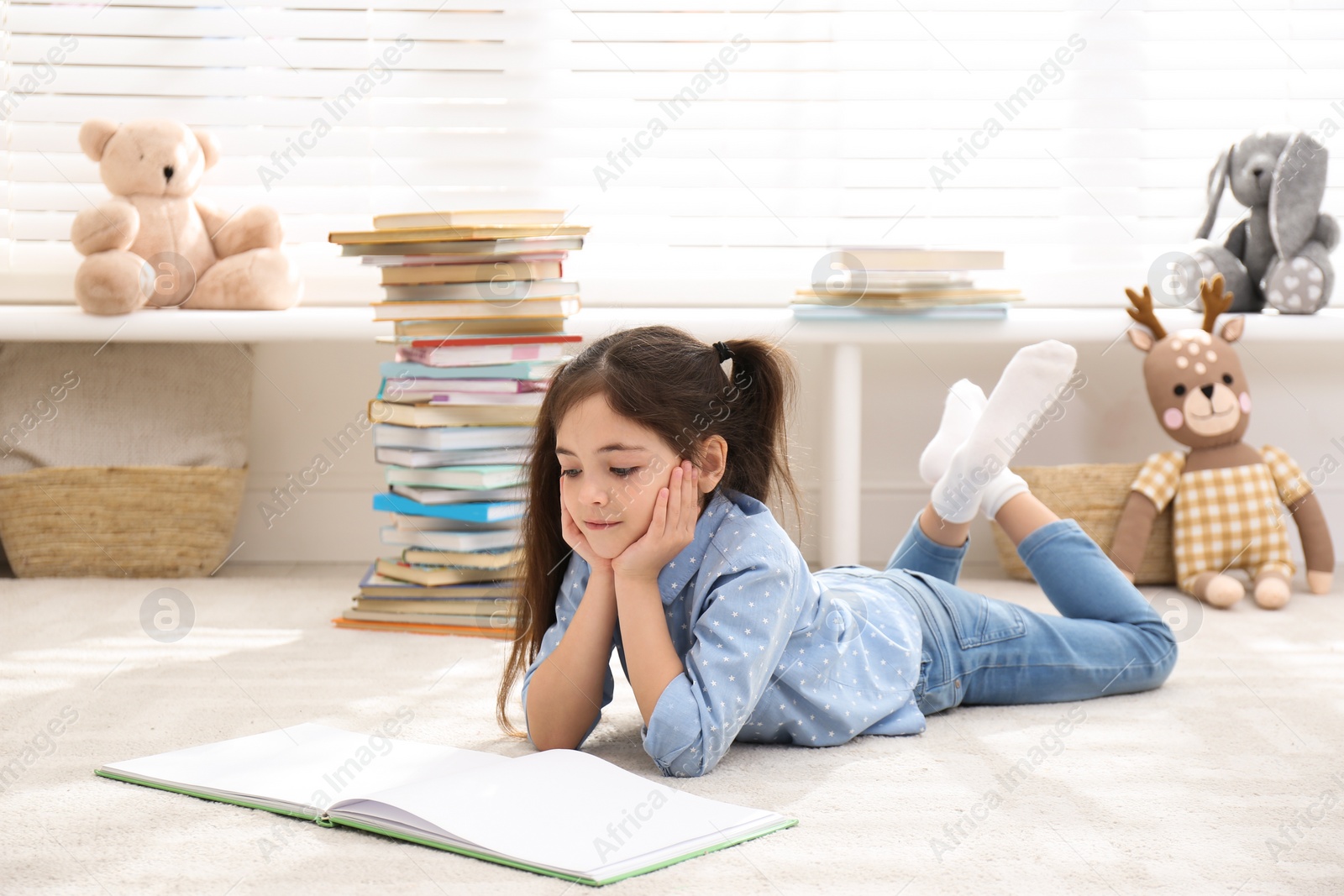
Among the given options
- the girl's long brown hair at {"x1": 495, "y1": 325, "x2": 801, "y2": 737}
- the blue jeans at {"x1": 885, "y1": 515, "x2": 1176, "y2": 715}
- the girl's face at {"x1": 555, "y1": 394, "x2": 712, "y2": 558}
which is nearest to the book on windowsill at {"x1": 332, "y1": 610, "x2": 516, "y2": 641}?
the girl's long brown hair at {"x1": 495, "y1": 325, "x2": 801, "y2": 737}

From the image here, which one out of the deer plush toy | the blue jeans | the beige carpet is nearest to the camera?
the beige carpet

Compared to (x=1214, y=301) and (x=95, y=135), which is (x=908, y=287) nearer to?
(x=1214, y=301)

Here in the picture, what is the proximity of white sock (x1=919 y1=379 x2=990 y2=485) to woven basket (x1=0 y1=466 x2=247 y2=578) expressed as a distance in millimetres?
1237

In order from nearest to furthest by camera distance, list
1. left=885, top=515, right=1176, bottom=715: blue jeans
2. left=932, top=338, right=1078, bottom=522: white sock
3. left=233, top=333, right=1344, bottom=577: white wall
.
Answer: left=885, top=515, right=1176, bottom=715: blue jeans < left=932, top=338, right=1078, bottom=522: white sock < left=233, top=333, right=1344, bottom=577: white wall

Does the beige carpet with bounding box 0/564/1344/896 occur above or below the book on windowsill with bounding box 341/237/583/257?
below

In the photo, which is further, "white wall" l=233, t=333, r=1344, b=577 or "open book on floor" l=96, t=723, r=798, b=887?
"white wall" l=233, t=333, r=1344, b=577

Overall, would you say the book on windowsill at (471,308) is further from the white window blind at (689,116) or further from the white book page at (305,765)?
the white book page at (305,765)

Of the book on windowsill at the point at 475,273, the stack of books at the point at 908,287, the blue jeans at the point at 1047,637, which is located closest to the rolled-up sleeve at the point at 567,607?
the blue jeans at the point at 1047,637

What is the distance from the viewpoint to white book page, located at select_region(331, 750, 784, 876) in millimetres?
908

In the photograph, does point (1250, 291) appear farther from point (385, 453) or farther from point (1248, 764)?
point (385, 453)

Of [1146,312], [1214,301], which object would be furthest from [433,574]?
[1214,301]

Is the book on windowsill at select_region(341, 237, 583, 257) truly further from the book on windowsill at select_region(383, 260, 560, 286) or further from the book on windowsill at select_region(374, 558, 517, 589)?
the book on windowsill at select_region(374, 558, 517, 589)

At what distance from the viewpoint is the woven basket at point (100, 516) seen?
217 centimetres

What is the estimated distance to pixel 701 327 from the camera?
2.12m
